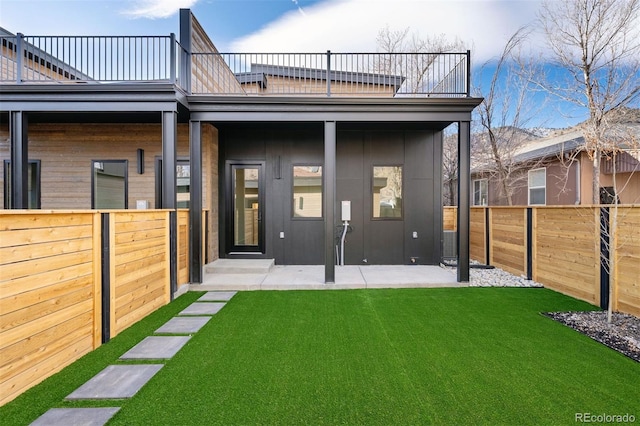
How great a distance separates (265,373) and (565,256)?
16.0 ft

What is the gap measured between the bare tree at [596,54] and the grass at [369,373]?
5.49 metres

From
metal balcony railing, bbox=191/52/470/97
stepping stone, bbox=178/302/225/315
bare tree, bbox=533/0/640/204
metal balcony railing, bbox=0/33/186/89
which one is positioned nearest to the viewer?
stepping stone, bbox=178/302/225/315

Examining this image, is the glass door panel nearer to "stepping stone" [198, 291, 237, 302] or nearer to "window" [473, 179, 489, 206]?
"stepping stone" [198, 291, 237, 302]

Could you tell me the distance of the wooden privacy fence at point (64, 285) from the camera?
2.11 m

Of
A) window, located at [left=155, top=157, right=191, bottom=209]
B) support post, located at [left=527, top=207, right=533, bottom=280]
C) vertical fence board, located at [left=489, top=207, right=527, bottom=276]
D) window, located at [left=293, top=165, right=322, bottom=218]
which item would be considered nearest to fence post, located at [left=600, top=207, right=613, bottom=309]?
support post, located at [left=527, top=207, right=533, bottom=280]

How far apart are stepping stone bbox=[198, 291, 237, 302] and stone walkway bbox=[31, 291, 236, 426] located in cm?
42

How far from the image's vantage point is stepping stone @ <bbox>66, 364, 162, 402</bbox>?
7.15 feet

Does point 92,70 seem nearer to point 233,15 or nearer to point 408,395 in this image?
point 408,395

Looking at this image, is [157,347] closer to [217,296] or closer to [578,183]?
[217,296]

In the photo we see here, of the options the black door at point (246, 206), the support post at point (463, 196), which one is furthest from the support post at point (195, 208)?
the support post at point (463, 196)

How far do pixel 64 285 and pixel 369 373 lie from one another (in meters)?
2.62

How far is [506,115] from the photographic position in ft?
33.1

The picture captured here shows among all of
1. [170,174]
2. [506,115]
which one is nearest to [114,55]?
[170,174]

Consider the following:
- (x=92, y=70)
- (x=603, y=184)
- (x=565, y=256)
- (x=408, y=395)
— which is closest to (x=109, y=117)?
(x=92, y=70)
